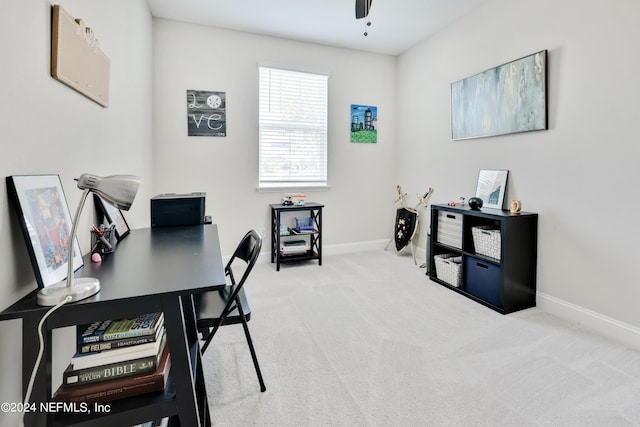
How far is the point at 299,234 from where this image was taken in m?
3.79

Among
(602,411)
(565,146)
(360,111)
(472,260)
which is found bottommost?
(602,411)

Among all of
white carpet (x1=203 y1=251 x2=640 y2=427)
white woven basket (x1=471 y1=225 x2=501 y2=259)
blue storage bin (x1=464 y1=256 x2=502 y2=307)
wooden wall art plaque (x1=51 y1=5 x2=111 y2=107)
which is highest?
wooden wall art plaque (x1=51 y1=5 x2=111 y2=107)

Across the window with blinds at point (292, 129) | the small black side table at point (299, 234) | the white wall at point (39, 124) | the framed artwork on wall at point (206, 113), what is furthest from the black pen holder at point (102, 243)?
the window with blinds at point (292, 129)

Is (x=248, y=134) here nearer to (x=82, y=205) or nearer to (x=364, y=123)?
(x=364, y=123)

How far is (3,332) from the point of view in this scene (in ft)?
2.87

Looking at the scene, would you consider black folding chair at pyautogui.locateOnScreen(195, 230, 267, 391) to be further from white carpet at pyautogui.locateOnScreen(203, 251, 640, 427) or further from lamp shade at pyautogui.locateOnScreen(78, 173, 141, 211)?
lamp shade at pyautogui.locateOnScreen(78, 173, 141, 211)

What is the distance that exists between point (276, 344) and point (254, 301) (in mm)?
725

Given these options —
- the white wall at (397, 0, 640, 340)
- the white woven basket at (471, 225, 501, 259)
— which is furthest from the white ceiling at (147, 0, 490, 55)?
the white woven basket at (471, 225, 501, 259)

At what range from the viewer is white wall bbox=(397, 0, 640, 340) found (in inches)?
80.0

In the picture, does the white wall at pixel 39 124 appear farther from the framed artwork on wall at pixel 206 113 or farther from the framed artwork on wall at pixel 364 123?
the framed artwork on wall at pixel 364 123

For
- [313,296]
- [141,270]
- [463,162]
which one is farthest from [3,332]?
[463,162]

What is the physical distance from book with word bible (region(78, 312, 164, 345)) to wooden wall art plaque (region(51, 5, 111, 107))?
3.01ft

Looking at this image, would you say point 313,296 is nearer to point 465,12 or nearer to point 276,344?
point 276,344

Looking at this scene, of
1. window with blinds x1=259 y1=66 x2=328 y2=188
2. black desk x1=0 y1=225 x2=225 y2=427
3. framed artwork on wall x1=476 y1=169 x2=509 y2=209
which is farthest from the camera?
window with blinds x1=259 y1=66 x2=328 y2=188
